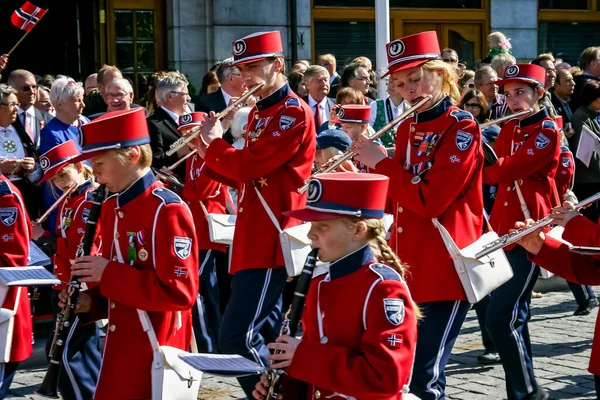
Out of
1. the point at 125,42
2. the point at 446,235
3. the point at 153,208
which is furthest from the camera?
the point at 125,42

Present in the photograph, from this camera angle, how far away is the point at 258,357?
6.00m

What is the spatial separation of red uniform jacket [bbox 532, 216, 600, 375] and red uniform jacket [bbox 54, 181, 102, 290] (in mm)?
2620

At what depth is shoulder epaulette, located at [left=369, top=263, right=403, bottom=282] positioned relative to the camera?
4.01 metres

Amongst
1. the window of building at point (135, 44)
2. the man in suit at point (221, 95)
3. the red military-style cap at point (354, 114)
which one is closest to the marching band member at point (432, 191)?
the red military-style cap at point (354, 114)

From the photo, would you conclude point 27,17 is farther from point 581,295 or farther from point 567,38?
point 567,38

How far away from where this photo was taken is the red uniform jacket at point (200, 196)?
8.23m

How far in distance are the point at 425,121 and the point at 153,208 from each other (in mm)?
1641

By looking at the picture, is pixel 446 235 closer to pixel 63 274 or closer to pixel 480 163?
pixel 480 163

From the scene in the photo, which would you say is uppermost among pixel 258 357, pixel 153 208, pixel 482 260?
pixel 153 208

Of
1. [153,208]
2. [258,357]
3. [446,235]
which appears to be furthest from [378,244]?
[258,357]

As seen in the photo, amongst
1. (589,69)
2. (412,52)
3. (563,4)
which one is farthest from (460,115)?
(563,4)

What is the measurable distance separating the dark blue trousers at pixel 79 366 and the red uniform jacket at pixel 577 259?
2.35 meters

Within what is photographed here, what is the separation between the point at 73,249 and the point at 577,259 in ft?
9.66

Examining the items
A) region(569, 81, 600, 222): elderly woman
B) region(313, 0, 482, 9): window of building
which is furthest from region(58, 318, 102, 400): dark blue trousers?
region(313, 0, 482, 9): window of building
